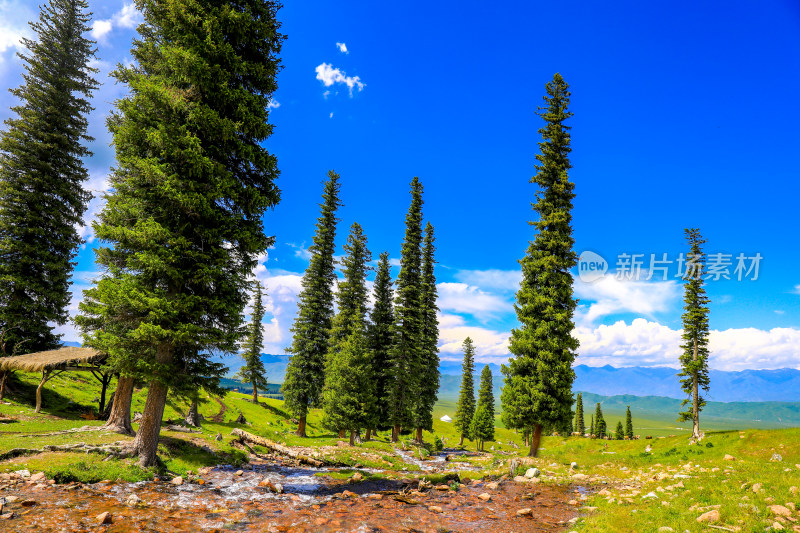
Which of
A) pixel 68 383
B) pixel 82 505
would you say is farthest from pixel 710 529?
pixel 68 383

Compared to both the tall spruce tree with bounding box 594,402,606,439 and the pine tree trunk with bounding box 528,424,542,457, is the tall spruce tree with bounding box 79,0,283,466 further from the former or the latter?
the tall spruce tree with bounding box 594,402,606,439

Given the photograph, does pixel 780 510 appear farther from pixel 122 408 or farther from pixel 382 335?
pixel 382 335

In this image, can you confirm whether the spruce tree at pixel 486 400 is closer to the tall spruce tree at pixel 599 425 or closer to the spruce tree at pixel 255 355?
the tall spruce tree at pixel 599 425

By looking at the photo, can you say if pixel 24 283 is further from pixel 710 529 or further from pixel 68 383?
pixel 710 529

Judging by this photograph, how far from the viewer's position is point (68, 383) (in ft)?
111

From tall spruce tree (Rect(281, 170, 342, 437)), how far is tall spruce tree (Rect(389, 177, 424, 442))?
7.53m

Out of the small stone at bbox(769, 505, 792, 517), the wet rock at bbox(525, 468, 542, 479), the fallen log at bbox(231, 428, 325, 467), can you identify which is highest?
the small stone at bbox(769, 505, 792, 517)

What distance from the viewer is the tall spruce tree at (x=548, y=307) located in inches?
953

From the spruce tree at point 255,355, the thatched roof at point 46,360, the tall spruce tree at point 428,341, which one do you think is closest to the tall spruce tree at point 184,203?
the thatched roof at point 46,360

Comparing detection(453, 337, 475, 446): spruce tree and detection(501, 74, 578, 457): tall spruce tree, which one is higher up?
detection(501, 74, 578, 457): tall spruce tree

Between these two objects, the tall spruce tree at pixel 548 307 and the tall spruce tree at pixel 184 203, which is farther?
the tall spruce tree at pixel 548 307

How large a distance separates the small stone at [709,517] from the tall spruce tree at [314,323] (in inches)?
1227

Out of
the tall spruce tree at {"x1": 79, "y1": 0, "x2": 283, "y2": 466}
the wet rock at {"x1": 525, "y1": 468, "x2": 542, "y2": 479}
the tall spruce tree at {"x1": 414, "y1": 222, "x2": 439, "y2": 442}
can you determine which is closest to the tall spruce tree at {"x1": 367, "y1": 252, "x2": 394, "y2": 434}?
the tall spruce tree at {"x1": 414, "y1": 222, "x2": 439, "y2": 442}

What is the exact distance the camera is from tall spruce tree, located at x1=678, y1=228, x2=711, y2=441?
43.2 meters
